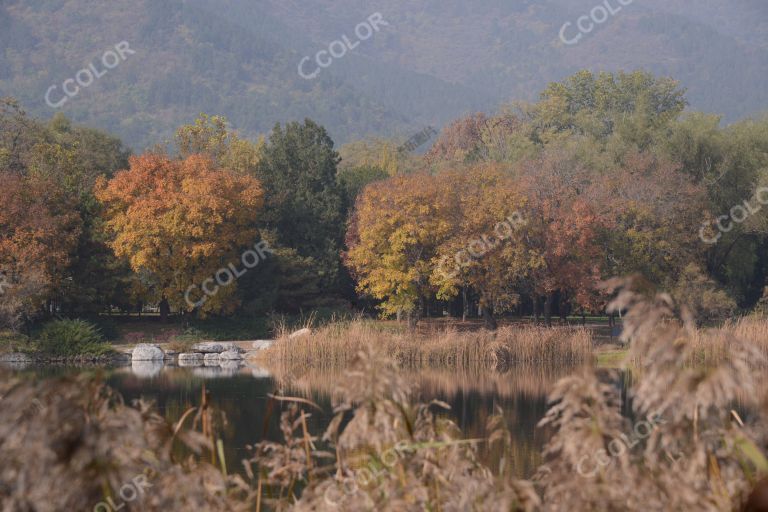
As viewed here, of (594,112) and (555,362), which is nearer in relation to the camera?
(555,362)

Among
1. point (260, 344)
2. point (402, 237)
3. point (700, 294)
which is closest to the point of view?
point (260, 344)

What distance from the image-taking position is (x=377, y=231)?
39.6 meters

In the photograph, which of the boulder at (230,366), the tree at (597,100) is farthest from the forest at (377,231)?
the tree at (597,100)

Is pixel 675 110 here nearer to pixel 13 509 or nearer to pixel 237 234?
pixel 237 234

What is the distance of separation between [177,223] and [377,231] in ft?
25.6

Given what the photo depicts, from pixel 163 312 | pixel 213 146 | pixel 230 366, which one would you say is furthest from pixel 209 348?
pixel 213 146

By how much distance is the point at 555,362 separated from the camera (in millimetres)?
30047

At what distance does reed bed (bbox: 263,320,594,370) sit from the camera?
29.4 metres

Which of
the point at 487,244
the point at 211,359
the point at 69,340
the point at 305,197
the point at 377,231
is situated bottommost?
the point at 211,359

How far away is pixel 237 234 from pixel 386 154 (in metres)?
31.9

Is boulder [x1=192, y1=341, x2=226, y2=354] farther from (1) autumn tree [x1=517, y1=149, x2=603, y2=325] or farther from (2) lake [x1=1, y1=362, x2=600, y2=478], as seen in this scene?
(1) autumn tree [x1=517, y1=149, x2=603, y2=325]

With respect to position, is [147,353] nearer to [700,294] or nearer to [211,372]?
[211,372]

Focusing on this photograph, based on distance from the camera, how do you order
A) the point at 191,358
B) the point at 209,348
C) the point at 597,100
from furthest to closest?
the point at 597,100 < the point at 209,348 < the point at 191,358

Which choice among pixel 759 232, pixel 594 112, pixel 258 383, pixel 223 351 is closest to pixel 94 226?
pixel 223 351
